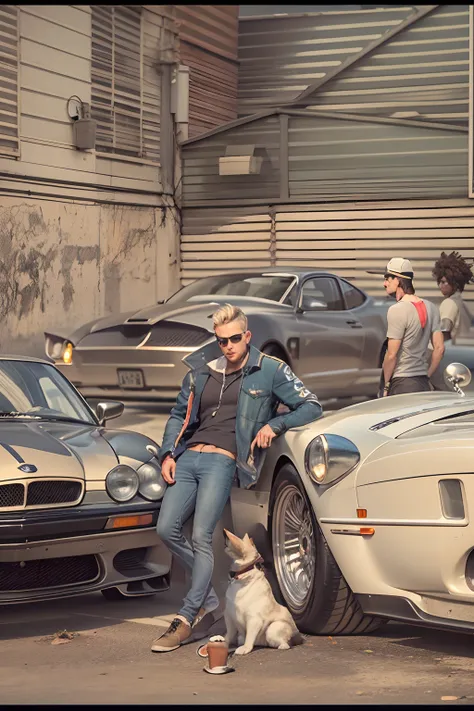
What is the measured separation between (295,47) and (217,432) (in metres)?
18.9

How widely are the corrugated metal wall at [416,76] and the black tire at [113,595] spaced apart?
15731 millimetres

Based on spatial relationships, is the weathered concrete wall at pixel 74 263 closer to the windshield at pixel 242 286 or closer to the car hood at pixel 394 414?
the windshield at pixel 242 286

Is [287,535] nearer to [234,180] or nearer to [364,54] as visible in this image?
[234,180]

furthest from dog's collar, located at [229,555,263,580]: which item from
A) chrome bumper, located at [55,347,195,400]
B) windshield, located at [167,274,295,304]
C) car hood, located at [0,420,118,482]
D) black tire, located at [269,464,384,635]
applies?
windshield, located at [167,274,295,304]

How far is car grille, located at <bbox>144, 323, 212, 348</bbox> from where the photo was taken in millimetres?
12664

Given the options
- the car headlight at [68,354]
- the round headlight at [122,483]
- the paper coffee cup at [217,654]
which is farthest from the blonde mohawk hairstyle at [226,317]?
the car headlight at [68,354]

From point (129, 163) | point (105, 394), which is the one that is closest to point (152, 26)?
point (129, 163)

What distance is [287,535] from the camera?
21.8 ft

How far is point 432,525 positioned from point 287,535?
3.69 feet

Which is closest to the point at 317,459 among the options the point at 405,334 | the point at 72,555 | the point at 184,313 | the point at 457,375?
the point at 72,555

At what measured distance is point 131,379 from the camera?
1291 centimetres

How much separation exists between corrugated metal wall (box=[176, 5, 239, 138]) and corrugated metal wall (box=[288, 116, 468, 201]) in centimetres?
233

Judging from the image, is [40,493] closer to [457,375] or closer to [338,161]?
[457,375]

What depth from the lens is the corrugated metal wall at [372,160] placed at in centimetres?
2058
